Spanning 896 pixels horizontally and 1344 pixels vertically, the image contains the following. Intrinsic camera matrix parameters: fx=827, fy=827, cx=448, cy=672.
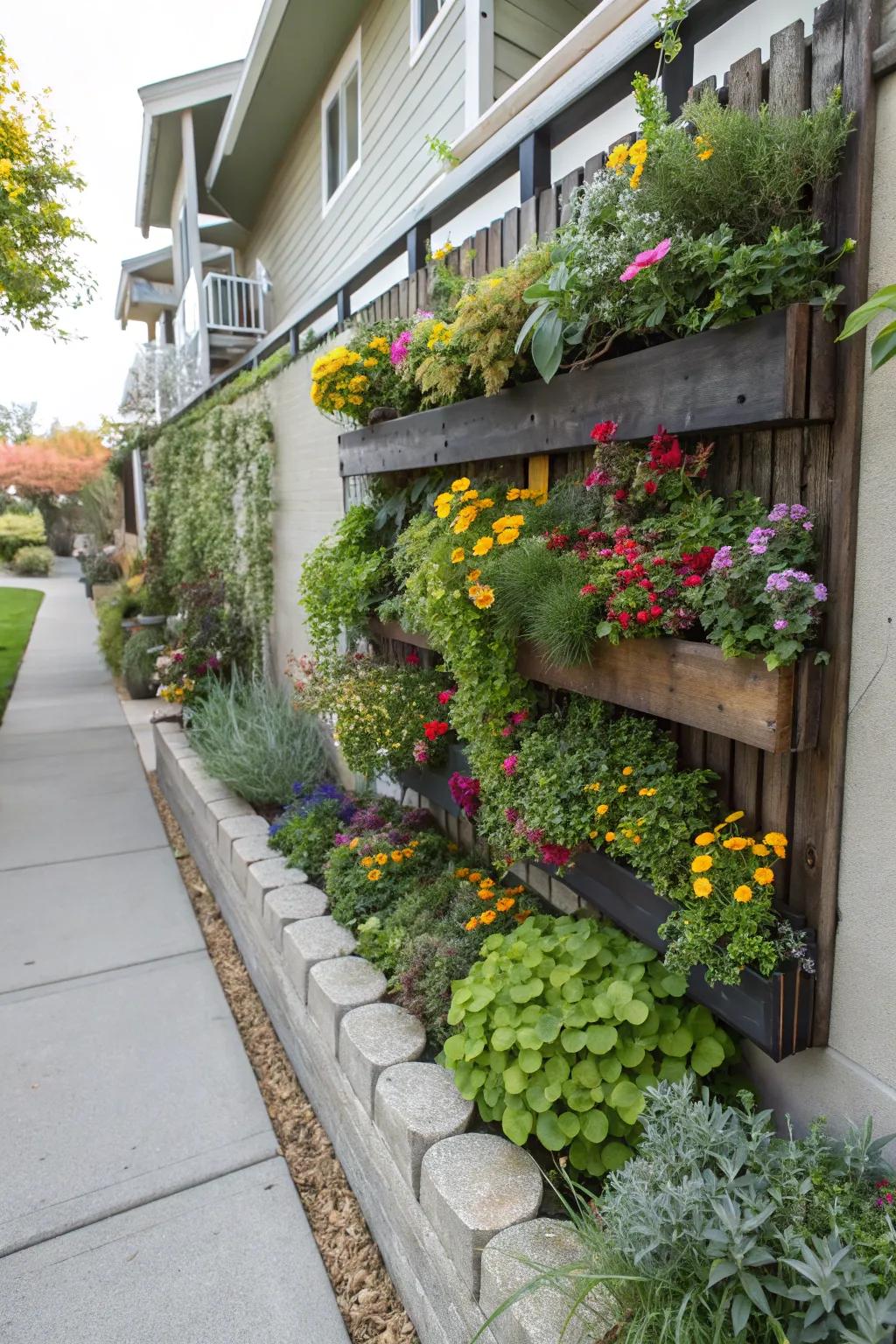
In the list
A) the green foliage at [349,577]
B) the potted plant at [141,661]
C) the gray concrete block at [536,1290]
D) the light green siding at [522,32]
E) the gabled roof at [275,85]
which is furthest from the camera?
the potted plant at [141,661]

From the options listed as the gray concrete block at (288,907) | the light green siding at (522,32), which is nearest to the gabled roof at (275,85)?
the light green siding at (522,32)

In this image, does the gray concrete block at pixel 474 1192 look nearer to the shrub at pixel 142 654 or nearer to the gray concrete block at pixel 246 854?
the gray concrete block at pixel 246 854

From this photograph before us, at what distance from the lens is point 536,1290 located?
142 cm

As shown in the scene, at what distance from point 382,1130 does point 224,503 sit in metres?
5.48

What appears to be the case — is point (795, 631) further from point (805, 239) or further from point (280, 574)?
point (280, 574)

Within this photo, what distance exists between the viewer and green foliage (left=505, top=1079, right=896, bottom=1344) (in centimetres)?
122

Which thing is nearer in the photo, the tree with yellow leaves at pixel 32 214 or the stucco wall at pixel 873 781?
the stucco wall at pixel 873 781

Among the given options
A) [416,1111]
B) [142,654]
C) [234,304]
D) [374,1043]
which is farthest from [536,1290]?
[234,304]

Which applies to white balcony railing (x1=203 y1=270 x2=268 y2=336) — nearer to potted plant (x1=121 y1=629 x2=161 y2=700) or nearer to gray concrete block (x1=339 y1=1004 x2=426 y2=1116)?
potted plant (x1=121 y1=629 x2=161 y2=700)

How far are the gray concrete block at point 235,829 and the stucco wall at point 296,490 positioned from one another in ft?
4.76

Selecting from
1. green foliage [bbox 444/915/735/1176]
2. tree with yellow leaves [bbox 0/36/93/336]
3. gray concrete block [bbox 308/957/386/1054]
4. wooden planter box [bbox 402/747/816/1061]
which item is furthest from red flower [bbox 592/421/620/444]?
tree with yellow leaves [bbox 0/36/93/336]

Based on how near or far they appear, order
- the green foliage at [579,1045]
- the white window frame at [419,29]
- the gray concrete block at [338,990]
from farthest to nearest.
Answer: the white window frame at [419,29], the gray concrete block at [338,990], the green foliage at [579,1045]

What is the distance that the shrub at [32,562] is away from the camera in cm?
2448

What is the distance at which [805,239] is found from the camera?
58.5 inches
